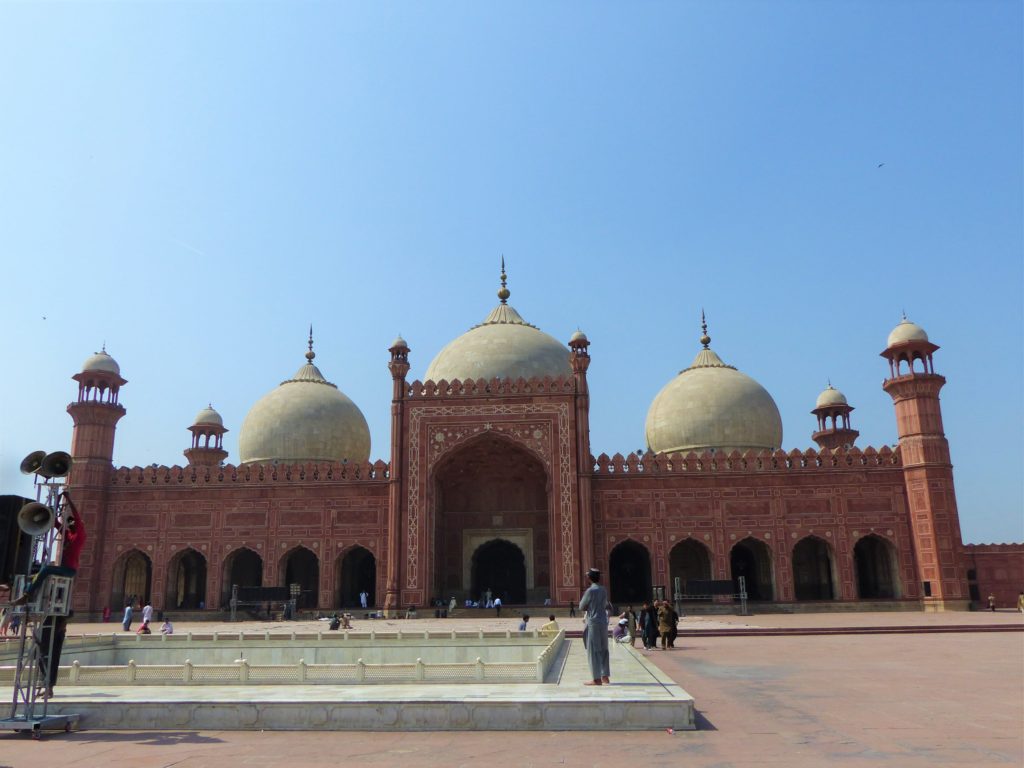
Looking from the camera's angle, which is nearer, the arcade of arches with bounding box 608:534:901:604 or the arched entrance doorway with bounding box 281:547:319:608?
the arcade of arches with bounding box 608:534:901:604

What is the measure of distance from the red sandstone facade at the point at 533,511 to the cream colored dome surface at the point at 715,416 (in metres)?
3.76

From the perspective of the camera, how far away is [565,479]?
21.7 metres

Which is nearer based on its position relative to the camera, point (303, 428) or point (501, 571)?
point (501, 571)

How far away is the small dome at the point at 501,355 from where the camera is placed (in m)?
25.5

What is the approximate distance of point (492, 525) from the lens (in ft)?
77.6

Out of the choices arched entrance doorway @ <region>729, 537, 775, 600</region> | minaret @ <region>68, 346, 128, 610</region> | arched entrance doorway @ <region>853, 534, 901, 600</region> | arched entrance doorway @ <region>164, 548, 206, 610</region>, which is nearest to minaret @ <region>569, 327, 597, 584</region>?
arched entrance doorway @ <region>729, 537, 775, 600</region>

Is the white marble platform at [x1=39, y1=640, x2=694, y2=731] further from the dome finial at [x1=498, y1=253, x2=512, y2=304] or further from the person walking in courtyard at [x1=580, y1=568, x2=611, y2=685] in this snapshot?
the dome finial at [x1=498, y1=253, x2=512, y2=304]

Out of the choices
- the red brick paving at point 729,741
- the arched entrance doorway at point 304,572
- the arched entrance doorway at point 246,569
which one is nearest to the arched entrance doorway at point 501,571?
the arched entrance doorway at point 304,572

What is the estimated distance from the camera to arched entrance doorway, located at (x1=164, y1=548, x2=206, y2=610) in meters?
22.9

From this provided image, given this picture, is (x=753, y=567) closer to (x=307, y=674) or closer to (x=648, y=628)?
(x=648, y=628)

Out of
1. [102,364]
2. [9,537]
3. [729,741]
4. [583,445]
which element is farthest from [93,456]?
[729,741]

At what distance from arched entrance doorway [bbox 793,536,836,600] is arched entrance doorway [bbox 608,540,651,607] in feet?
14.0

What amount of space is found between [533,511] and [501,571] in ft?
6.87

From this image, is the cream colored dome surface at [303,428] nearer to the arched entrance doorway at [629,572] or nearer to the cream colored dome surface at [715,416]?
the arched entrance doorway at [629,572]
